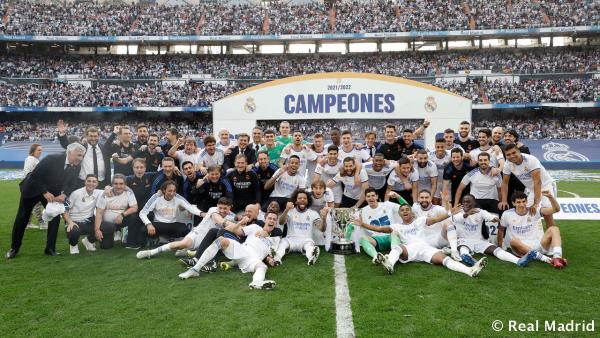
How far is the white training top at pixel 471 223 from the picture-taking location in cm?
744

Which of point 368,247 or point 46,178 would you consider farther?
point 46,178

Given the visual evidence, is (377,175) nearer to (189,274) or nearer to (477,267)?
(477,267)

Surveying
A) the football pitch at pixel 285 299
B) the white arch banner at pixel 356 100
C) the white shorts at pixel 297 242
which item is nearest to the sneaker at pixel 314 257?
the football pitch at pixel 285 299

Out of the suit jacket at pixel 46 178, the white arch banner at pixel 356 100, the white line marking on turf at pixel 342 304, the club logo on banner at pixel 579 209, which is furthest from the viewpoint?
the white arch banner at pixel 356 100

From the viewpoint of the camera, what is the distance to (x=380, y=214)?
7.73 meters

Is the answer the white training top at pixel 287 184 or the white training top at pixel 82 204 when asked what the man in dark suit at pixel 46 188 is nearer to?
the white training top at pixel 82 204

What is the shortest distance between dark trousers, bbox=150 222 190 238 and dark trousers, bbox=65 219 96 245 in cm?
116

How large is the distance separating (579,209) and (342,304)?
27.4ft

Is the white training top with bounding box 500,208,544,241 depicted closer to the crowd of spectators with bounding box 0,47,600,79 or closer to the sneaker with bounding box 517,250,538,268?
the sneaker with bounding box 517,250,538,268

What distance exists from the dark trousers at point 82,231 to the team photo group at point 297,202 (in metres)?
0.02

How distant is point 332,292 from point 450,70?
36542mm

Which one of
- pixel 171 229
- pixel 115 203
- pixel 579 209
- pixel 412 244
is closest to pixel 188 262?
pixel 171 229

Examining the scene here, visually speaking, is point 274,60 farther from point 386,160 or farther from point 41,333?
point 41,333

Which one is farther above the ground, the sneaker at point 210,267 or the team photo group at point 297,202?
the team photo group at point 297,202
